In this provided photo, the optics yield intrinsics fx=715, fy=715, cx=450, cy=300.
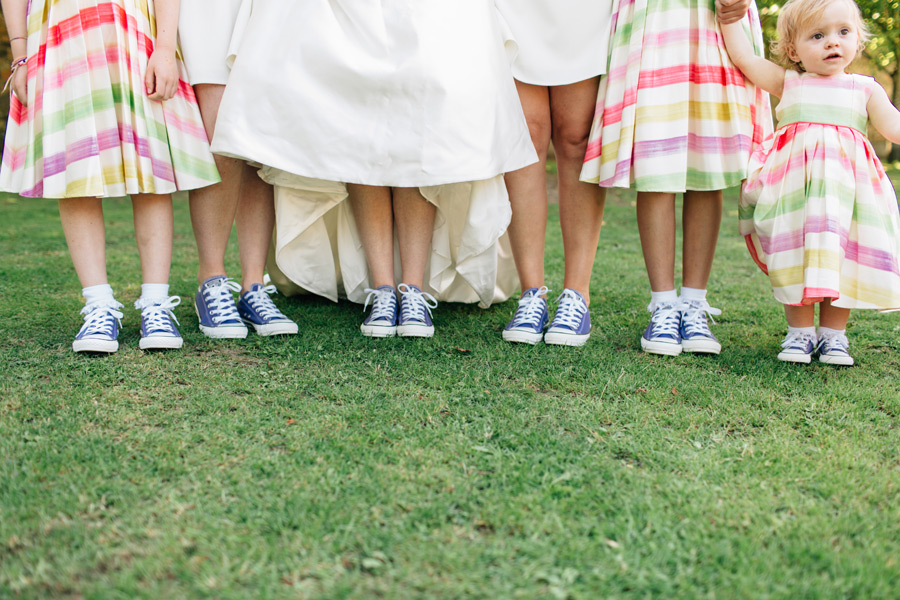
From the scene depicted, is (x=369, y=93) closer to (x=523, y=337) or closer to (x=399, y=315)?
(x=399, y=315)

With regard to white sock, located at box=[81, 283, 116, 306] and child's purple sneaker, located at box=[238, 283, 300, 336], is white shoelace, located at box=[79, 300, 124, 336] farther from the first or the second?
child's purple sneaker, located at box=[238, 283, 300, 336]

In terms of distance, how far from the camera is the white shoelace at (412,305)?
2221 mm

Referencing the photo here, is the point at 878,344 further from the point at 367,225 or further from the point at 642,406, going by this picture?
the point at 367,225

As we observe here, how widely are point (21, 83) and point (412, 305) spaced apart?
1.26m

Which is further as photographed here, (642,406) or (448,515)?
(642,406)

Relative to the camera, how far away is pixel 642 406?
64.9 inches

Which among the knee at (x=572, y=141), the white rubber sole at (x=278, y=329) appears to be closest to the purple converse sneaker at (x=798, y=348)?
the knee at (x=572, y=141)

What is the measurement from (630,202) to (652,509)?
6.36m

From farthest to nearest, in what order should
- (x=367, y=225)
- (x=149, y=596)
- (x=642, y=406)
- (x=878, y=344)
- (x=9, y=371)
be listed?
(x=367, y=225) < (x=878, y=344) < (x=9, y=371) < (x=642, y=406) < (x=149, y=596)

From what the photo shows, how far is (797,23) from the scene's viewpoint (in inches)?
77.4

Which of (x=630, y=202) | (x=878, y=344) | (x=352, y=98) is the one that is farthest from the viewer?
(x=630, y=202)

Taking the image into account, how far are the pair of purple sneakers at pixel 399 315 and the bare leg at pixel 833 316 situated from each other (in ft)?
3.74

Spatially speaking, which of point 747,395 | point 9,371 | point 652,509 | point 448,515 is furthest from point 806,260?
point 9,371

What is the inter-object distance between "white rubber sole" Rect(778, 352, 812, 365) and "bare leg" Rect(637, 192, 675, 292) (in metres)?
0.37
